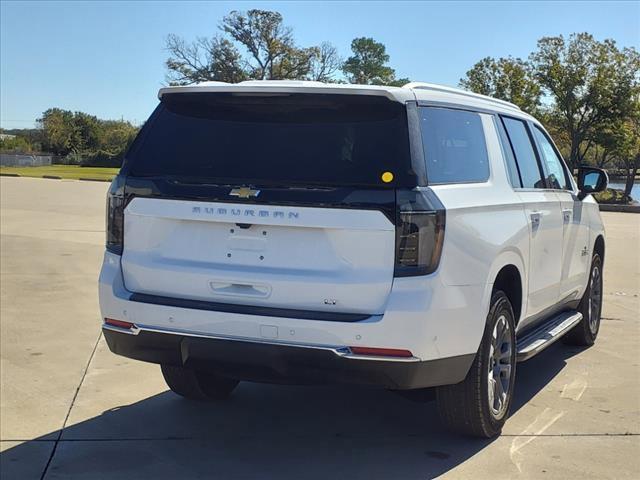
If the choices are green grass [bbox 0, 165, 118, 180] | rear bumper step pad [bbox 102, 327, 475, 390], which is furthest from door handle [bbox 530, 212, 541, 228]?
green grass [bbox 0, 165, 118, 180]

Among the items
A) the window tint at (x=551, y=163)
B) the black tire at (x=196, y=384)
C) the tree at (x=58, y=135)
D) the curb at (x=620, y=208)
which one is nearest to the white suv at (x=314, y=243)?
the black tire at (x=196, y=384)

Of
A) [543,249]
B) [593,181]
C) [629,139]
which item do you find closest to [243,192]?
[543,249]

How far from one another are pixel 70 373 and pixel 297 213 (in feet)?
10.3

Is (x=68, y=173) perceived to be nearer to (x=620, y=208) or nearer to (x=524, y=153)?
(x=620, y=208)

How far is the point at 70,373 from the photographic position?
5.95 metres

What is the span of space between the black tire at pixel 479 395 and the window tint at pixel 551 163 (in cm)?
173

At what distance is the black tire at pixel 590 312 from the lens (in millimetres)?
6781

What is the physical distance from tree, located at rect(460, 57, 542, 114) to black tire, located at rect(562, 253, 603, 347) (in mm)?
35075

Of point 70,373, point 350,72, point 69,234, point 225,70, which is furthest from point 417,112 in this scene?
point 350,72

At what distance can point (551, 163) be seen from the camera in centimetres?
605

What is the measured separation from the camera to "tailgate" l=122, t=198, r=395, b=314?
12.0ft

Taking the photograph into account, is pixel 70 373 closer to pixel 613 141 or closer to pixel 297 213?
pixel 297 213

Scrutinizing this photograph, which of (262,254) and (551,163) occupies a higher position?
(551,163)

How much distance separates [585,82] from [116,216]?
126 ft
